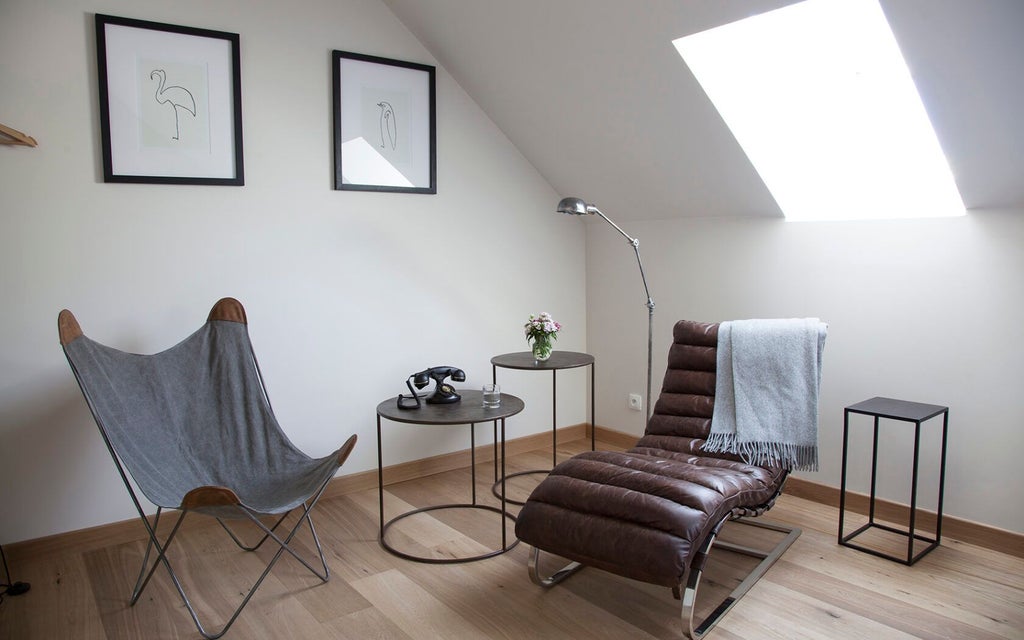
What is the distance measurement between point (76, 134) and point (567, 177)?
238 centimetres

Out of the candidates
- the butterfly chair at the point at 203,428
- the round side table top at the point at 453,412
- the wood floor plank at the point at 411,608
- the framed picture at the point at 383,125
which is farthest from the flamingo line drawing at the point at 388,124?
the wood floor plank at the point at 411,608

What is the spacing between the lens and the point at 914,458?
279cm

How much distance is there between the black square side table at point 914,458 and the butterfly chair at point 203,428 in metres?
1.97

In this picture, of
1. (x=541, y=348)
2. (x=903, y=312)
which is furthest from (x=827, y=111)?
(x=541, y=348)

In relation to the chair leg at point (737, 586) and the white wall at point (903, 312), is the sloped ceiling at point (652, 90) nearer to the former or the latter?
the white wall at point (903, 312)

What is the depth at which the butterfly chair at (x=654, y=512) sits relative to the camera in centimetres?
219

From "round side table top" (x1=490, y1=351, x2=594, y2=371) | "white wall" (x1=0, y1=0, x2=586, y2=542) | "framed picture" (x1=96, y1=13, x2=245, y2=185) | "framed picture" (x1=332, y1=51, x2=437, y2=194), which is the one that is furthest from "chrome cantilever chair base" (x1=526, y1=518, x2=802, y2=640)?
"framed picture" (x1=96, y1=13, x2=245, y2=185)

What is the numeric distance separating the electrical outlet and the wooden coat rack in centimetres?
309

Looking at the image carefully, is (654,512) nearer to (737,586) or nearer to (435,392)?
(737,586)

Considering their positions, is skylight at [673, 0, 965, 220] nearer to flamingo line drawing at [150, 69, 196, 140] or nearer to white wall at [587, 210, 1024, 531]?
white wall at [587, 210, 1024, 531]

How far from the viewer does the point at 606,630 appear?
2.31 metres

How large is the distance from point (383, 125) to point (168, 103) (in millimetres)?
973

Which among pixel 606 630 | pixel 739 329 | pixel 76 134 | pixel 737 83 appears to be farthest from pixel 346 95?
pixel 606 630

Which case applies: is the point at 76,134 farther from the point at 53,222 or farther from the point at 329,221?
the point at 329,221
